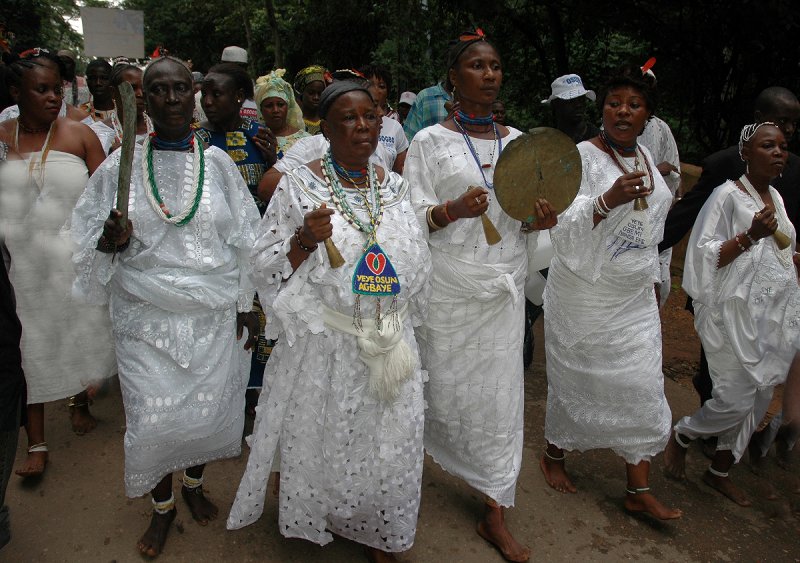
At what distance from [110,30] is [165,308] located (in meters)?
8.27

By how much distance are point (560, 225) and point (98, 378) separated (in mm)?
2757

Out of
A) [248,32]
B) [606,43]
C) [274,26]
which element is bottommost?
[606,43]

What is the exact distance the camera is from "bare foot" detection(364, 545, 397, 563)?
9.89 feet

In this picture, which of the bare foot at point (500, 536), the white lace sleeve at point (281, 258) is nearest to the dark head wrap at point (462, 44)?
the white lace sleeve at point (281, 258)

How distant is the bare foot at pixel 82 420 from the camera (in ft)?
13.7

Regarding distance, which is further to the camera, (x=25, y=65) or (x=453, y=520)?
(x=25, y=65)

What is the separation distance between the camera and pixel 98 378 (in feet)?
12.8

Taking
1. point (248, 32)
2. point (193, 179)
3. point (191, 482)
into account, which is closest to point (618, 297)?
point (193, 179)

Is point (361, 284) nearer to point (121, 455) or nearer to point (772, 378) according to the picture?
point (121, 455)

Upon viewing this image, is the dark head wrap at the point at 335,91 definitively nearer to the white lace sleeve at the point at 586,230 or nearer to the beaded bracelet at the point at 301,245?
the beaded bracelet at the point at 301,245

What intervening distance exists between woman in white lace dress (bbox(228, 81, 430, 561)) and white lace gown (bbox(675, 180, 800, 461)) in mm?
1830

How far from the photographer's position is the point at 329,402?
282 centimetres

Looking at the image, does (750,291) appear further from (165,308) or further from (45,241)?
(45,241)

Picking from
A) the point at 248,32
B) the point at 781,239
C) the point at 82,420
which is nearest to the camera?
the point at 781,239
